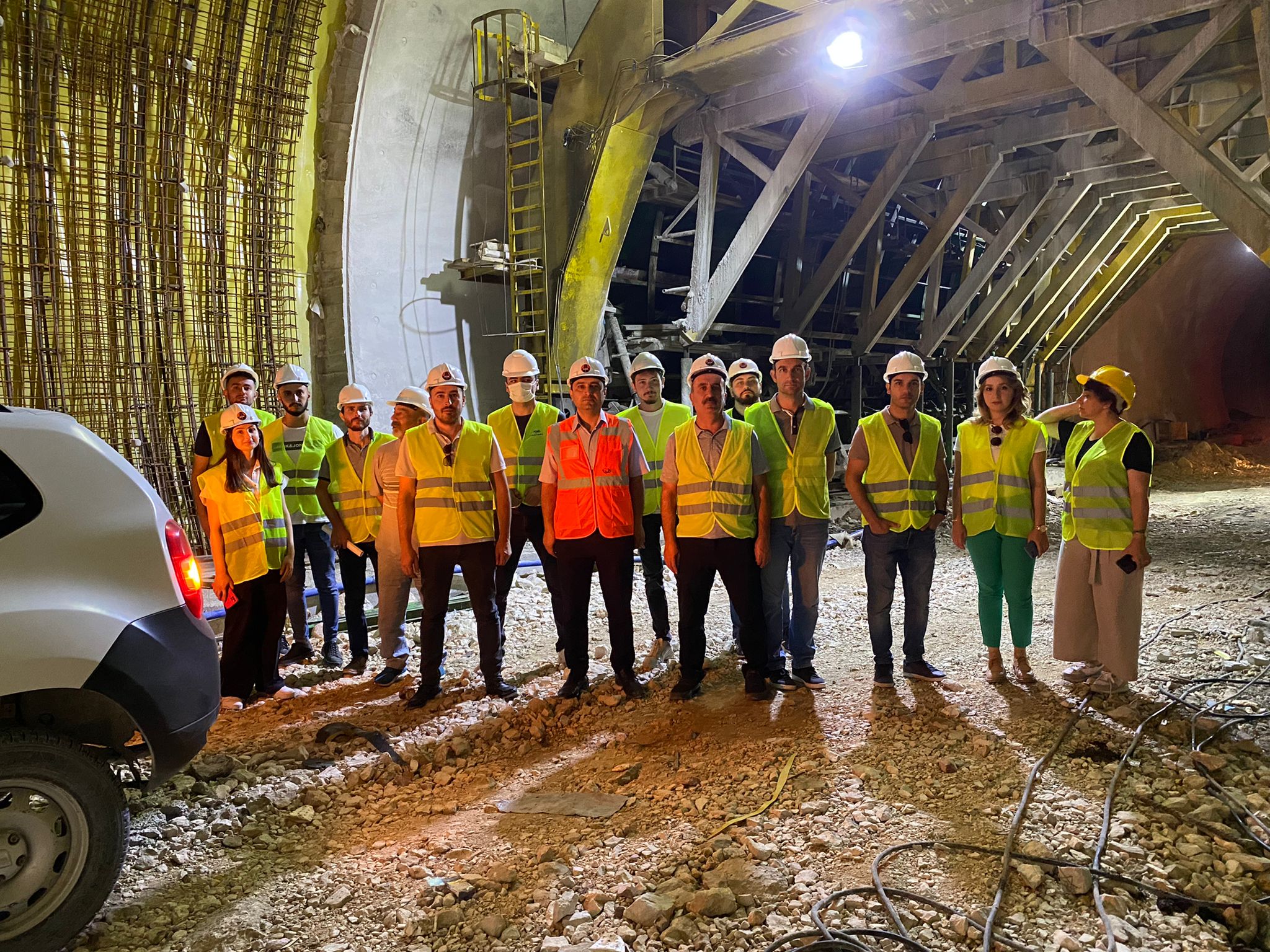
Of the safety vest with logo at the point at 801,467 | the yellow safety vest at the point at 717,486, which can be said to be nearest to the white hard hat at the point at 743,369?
the safety vest with logo at the point at 801,467

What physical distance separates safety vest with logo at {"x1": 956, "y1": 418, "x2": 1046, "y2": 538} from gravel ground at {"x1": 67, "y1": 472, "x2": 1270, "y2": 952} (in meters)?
0.90

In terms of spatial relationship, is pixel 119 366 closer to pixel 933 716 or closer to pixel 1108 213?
pixel 933 716

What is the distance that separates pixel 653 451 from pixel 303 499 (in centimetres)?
223

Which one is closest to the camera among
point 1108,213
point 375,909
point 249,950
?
point 249,950

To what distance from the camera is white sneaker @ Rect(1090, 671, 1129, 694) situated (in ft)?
15.1

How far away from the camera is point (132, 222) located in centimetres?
775

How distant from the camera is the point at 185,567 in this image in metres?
3.18

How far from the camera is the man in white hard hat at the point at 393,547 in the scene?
212 inches

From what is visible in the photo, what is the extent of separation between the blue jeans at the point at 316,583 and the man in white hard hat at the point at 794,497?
2851 millimetres

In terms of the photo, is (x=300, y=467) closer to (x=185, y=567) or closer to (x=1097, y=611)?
(x=185, y=567)

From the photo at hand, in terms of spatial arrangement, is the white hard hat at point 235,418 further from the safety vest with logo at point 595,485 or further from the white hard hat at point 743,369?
the white hard hat at point 743,369

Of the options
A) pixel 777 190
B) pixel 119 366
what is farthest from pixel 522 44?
pixel 119 366

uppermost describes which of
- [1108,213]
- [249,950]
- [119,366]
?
[1108,213]

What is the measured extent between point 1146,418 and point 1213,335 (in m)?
3.73
